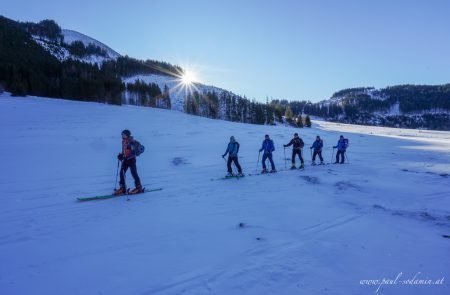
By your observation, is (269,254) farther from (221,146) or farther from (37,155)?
(221,146)

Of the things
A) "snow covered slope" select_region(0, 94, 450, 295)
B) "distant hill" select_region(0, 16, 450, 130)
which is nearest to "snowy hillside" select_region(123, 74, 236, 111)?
"distant hill" select_region(0, 16, 450, 130)

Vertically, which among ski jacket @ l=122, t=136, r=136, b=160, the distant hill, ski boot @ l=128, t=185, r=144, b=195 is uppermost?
the distant hill

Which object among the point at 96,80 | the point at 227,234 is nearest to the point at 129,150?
the point at 227,234

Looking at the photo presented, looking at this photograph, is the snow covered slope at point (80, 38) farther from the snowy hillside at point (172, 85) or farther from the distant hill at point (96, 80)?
the snowy hillside at point (172, 85)

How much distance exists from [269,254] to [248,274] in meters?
0.76

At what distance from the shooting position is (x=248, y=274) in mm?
4191

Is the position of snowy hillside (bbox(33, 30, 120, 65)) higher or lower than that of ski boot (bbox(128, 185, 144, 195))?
higher

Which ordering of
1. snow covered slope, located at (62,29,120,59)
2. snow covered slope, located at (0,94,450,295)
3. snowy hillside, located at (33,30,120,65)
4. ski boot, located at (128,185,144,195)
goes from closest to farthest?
snow covered slope, located at (0,94,450,295)
ski boot, located at (128,185,144,195)
snowy hillside, located at (33,30,120,65)
snow covered slope, located at (62,29,120,59)

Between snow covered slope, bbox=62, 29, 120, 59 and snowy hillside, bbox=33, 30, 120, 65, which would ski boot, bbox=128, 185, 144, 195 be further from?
snow covered slope, bbox=62, 29, 120, 59

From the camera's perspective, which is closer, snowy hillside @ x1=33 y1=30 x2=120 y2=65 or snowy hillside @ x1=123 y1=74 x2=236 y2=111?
snowy hillside @ x1=123 y1=74 x2=236 y2=111

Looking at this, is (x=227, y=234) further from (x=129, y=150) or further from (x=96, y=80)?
(x=96, y=80)

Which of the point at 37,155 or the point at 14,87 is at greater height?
the point at 14,87

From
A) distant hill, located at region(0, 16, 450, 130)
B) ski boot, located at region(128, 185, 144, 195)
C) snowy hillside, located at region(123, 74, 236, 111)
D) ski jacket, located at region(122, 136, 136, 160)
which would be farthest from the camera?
snowy hillside, located at region(123, 74, 236, 111)

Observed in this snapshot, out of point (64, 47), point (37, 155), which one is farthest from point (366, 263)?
point (64, 47)
